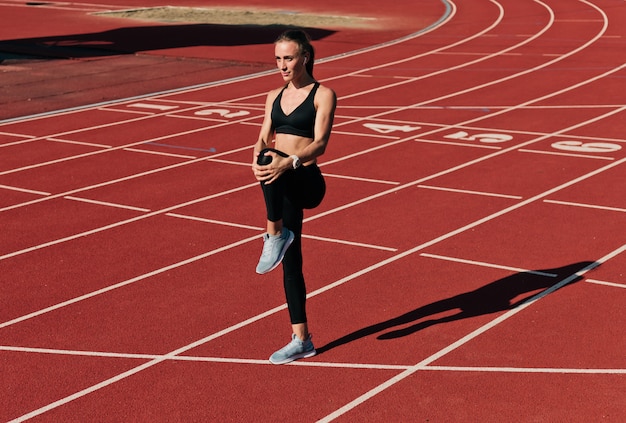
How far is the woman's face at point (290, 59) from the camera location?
6371 mm

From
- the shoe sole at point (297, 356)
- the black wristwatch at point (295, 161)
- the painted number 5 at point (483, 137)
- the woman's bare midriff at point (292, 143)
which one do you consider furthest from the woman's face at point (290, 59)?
the painted number 5 at point (483, 137)

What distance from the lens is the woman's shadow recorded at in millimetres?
7668

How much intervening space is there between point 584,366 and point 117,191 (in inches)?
279

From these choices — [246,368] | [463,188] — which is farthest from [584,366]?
[463,188]

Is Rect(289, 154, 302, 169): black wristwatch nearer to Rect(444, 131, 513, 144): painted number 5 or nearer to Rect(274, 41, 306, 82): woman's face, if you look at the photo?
Rect(274, 41, 306, 82): woman's face

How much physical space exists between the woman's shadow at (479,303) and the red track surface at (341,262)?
3 centimetres

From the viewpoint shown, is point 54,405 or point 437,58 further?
point 437,58

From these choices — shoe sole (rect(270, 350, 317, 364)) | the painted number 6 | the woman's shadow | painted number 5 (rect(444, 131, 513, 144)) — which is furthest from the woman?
painted number 5 (rect(444, 131, 513, 144))

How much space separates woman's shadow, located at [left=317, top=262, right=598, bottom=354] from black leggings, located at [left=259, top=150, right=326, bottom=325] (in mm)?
746

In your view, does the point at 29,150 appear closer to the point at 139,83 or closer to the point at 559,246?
the point at 139,83

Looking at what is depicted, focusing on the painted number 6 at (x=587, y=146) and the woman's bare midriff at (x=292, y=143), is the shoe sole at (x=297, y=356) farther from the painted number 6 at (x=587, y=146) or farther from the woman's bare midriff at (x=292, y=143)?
the painted number 6 at (x=587, y=146)

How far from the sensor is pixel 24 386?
6840 millimetres

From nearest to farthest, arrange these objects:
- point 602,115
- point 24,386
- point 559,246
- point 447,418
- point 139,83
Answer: point 447,418 → point 24,386 → point 559,246 → point 602,115 → point 139,83

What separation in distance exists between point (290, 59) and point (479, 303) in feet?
9.67
